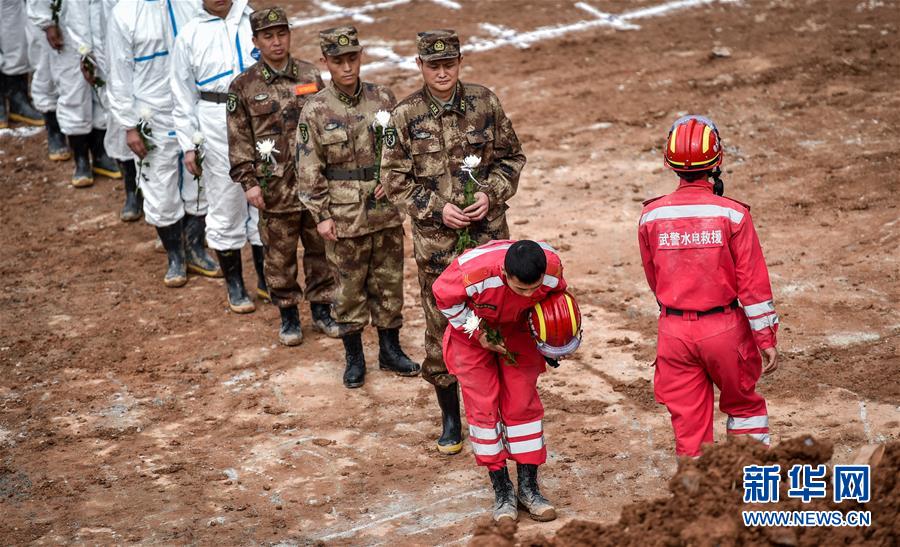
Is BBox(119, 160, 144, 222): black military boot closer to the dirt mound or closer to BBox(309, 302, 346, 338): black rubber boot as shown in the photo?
BBox(309, 302, 346, 338): black rubber boot

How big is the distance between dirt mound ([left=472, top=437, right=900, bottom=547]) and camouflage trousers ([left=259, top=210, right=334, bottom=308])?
4124 millimetres

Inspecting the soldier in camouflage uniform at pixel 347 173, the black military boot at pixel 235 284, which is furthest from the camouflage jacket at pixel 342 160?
the black military boot at pixel 235 284

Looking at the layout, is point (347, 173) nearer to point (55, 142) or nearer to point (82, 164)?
point (82, 164)

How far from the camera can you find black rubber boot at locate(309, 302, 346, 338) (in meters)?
9.17

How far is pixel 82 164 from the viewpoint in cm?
1275

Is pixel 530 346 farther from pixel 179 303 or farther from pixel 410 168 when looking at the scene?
pixel 179 303

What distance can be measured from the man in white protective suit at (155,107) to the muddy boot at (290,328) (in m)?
1.56

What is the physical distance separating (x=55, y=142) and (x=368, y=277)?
22.2 feet

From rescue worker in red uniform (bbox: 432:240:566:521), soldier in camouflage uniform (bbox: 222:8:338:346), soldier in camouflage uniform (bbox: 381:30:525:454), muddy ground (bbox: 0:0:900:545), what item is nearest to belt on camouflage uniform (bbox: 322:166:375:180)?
soldier in camouflage uniform (bbox: 222:8:338:346)

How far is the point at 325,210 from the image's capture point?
7.92m

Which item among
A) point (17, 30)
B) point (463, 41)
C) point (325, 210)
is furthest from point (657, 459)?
point (17, 30)

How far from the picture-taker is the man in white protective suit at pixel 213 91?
354 inches

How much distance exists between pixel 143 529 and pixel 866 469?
3.83 meters

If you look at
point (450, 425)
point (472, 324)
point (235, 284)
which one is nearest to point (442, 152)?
point (472, 324)
